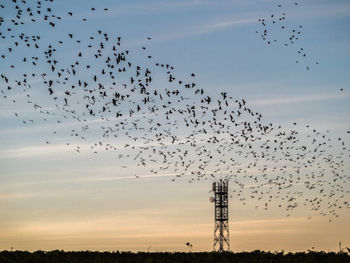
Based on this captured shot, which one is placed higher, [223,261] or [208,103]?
[208,103]

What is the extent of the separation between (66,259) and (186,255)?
4.54 meters

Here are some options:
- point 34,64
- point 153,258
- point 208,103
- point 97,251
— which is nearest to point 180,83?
point 208,103

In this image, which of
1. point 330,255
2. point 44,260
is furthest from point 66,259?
point 330,255

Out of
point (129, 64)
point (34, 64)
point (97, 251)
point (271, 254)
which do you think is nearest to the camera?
point (271, 254)

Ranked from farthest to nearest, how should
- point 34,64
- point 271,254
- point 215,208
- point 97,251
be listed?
1. point 215,208
2. point 34,64
3. point 97,251
4. point 271,254

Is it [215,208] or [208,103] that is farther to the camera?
[215,208]

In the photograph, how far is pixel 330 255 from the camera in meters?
23.1

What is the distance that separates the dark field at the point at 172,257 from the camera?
2219cm

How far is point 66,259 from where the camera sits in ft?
73.6

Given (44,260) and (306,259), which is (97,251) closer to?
(44,260)

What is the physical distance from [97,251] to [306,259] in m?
8.65

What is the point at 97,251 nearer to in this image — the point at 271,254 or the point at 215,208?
the point at 271,254

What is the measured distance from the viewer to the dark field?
22188mm

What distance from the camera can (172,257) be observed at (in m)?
23.2
